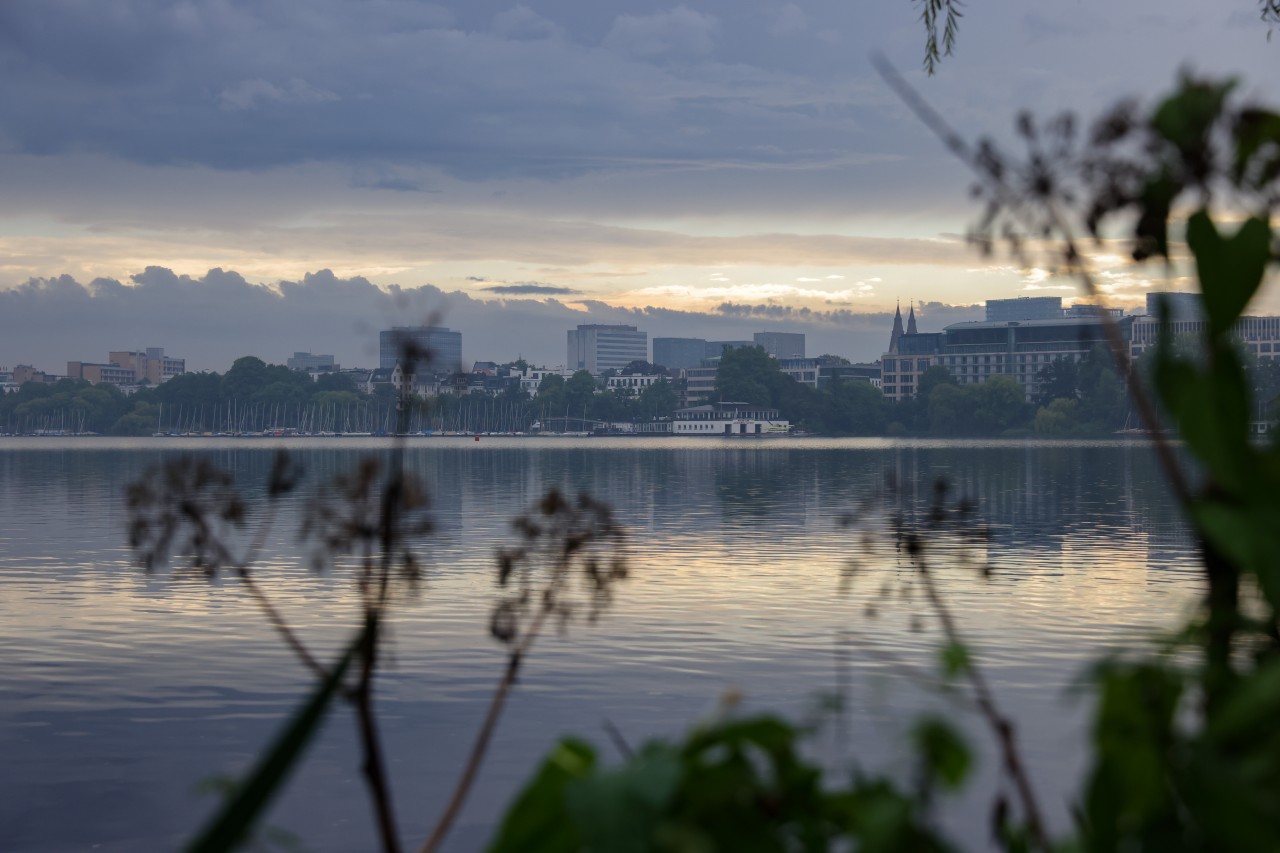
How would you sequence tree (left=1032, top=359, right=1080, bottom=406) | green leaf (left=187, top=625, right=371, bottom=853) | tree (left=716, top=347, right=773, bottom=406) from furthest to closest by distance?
tree (left=716, top=347, right=773, bottom=406) → tree (left=1032, top=359, right=1080, bottom=406) → green leaf (left=187, top=625, right=371, bottom=853)

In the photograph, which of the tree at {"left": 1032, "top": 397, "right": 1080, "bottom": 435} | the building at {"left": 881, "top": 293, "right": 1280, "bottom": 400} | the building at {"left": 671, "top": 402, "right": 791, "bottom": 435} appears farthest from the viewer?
the building at {"left": 671, "top": 402, "right": 791, "bottom": 435}

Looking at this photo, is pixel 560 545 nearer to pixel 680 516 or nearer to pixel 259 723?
pixel 259 723

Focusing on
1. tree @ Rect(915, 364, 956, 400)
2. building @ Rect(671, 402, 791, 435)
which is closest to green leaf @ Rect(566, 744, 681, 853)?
tree @ Rect(915, 364, 956, 400)

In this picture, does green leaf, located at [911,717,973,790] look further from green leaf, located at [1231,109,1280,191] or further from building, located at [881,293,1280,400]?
building, located at [881,293,1280,400]

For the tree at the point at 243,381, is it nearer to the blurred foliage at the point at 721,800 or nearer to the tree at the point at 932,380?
the tree at the point at 932,380

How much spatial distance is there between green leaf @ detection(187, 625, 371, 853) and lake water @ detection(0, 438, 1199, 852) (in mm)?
317

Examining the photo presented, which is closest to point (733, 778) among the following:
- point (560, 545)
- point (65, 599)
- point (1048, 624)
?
point (560, 545)

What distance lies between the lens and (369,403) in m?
179

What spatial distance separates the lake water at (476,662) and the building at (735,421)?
509 feet

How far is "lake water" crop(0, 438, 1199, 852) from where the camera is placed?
9703 mm

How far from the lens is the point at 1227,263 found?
0.70 m

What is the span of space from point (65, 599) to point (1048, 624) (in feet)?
42.2

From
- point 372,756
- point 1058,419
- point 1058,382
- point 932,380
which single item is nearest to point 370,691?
point 372,756

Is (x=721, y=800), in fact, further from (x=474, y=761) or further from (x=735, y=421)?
(x=735, y=421)
